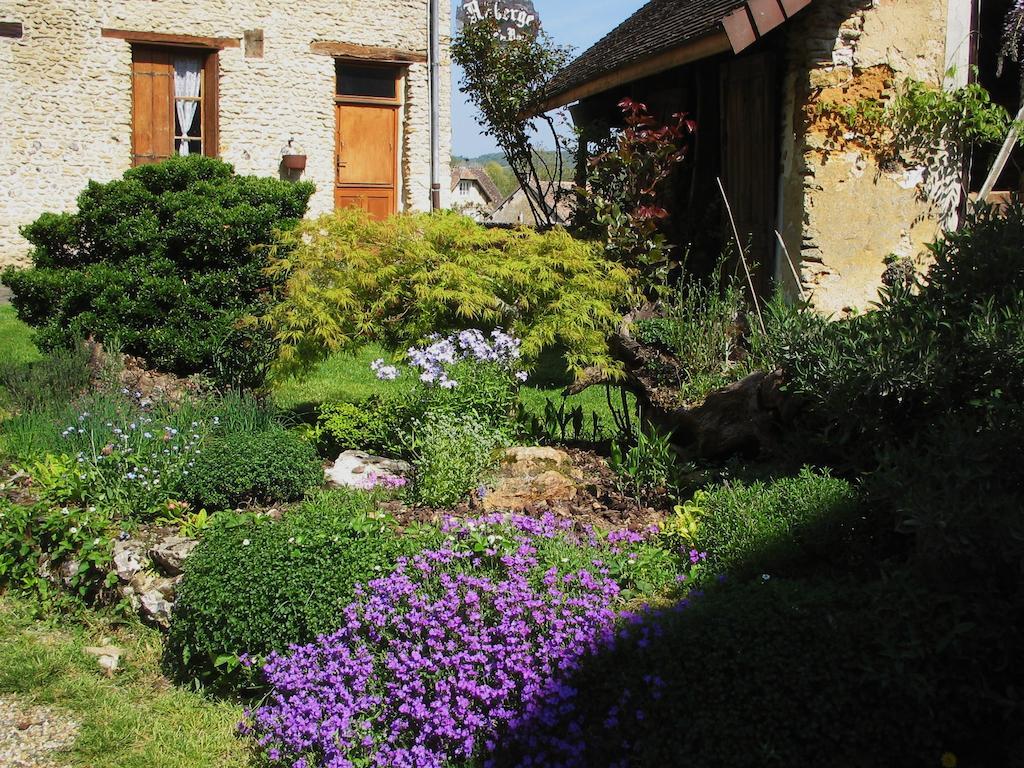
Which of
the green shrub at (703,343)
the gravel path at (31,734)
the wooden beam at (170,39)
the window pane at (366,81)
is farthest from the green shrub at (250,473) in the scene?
the window pane at (366,81)

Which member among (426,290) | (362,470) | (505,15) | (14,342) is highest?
(505,15)

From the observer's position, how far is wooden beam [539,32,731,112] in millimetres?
7711

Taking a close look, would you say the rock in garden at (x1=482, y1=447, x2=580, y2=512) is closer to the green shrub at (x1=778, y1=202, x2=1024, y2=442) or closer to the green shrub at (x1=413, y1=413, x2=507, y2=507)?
the green shrub at (x1=413, y1=413, x2=507, y2=507)

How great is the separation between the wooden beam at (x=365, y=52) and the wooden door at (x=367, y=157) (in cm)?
70

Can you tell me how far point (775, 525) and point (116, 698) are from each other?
2762 mm

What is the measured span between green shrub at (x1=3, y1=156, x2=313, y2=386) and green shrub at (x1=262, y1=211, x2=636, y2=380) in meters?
0.79

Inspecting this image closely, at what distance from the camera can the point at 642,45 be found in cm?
949

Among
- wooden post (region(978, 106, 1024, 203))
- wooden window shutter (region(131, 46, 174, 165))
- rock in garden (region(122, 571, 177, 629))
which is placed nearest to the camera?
rock in garden (region(122, 571, 177, 629))

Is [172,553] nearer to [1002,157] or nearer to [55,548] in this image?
[55,548]

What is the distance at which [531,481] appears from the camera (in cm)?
500

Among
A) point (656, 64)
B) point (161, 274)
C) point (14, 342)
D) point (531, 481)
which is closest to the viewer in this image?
point (531, 481)

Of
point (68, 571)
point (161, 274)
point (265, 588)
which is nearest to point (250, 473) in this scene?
point (68, 571)

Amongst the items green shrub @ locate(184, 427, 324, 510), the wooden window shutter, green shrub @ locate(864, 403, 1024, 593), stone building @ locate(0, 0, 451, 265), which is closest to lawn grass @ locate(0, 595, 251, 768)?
green shrub @ locate(184, 427, 324, 510)

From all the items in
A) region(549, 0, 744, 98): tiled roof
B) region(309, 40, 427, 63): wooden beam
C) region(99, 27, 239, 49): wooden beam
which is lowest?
region(549, 0, 744, 98): tiled roof
